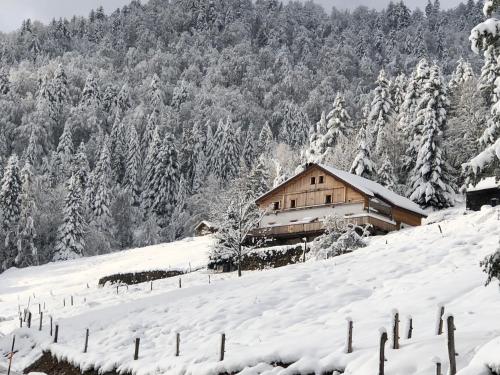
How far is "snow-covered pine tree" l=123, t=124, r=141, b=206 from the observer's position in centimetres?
10912

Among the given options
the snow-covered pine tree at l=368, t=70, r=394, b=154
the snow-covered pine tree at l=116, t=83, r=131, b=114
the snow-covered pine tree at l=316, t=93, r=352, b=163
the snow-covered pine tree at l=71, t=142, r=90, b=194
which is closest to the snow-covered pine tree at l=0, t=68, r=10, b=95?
the snow-covered pine tree at l=116, t=83, r=131, b=114

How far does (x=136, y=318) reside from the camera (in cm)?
3030

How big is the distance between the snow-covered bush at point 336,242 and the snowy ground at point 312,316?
6.84ft

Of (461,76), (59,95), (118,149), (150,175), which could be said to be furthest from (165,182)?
(59,95)

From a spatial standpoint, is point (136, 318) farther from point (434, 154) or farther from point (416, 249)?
point (434, 154)

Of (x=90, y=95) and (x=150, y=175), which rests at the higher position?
(x=90, y=95)

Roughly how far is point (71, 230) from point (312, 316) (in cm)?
6334

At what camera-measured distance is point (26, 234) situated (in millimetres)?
80938

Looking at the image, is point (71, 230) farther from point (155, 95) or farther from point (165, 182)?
point (155, 95)

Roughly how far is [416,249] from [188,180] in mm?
83520

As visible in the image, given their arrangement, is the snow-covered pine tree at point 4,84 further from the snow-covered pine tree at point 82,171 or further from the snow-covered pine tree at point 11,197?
the snow-covered pine tree at point 11,197

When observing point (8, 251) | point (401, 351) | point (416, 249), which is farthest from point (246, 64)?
point (401, 351)

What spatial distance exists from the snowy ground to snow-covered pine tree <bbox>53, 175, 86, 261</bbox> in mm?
37700

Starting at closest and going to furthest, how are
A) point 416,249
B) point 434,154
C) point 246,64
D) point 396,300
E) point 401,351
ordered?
point 401,351, point 396,300, point 416,249, point 434,154, point 246,64
